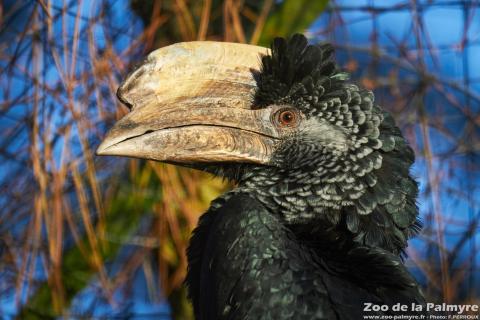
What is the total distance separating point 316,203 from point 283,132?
11.7 inches

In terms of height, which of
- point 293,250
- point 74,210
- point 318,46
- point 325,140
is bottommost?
point 74,210

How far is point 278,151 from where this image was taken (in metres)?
3.49

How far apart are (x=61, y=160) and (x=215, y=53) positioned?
4.84 feet

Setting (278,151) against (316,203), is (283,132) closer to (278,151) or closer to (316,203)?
(278,151)

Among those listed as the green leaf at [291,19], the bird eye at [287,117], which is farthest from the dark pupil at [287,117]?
the green leaf at [291,19]

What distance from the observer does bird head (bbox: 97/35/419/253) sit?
131 inches

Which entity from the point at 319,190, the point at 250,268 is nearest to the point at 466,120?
the point at 319,190

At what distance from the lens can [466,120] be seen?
5.89 metres

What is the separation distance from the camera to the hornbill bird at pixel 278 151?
316cm

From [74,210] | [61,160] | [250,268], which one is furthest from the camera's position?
[74,210]

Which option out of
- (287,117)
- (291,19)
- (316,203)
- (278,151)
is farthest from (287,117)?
(291,19)

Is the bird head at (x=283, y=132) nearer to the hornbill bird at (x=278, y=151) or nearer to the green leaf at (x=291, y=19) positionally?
the hornbill bird at (x=278, y=151)

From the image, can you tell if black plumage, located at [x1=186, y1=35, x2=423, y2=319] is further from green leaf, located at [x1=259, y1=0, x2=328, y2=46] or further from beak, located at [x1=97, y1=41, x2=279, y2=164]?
green leaf, located at [x1=259, y1=0, x2=328, y2=46]

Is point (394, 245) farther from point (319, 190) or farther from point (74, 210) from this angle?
point (74, 210)
